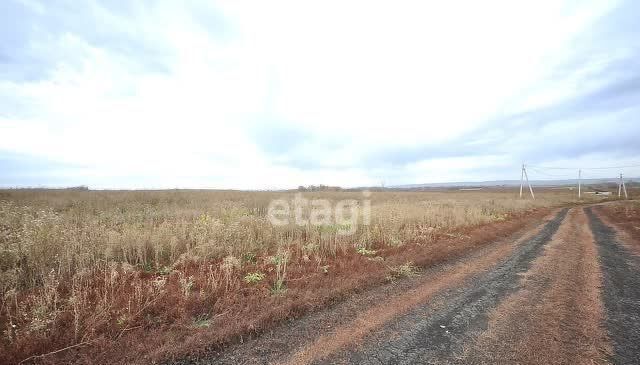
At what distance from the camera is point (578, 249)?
33.1ft

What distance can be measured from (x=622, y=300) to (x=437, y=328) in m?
4.16

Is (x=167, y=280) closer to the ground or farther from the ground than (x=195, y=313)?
farther from the ground

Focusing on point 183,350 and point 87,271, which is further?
point 87,271

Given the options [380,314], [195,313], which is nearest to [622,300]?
[380,314]

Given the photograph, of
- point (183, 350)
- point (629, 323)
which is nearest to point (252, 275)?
point (183, 350)

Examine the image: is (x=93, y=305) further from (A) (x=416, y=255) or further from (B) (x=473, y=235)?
(B) (x=473, y=235)

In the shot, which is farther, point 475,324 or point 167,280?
point 167,280

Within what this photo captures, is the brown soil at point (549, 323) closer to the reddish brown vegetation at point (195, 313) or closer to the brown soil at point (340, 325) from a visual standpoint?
the brown soil at point (340, 325)

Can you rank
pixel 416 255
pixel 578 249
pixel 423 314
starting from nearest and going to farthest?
pixel 423 314 → pixel 416 255 → pixel 578 249

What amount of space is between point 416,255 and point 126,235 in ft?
26.3

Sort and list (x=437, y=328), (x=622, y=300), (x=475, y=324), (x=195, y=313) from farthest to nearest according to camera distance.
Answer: (x=622, y=300), (x=195, y=313), (x=475, y=324), (x=437, y=328)

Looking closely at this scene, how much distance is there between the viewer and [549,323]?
4496 mm

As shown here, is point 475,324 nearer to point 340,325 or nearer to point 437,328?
point 437,328

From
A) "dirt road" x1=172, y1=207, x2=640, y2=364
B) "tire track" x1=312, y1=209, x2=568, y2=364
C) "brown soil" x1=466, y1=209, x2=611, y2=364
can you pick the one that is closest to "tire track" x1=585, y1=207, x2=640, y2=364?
"dirt road" x1=172, y1=207, x2=640, y2=364
